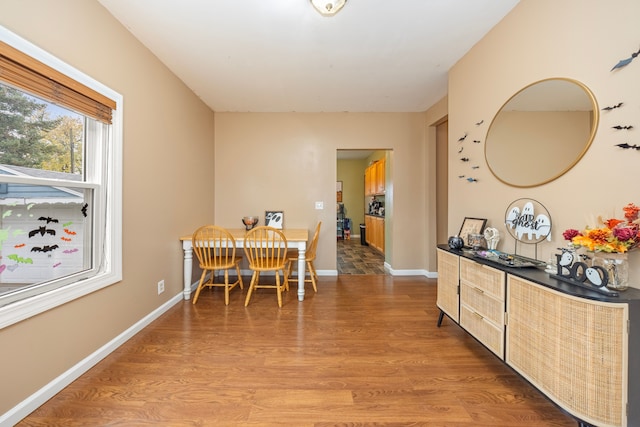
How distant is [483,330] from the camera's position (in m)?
1.73

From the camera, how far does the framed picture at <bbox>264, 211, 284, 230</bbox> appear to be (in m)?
3.89

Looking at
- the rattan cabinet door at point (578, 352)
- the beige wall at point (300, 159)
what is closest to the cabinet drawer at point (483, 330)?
the rattan cabinet door at point (578, 352)

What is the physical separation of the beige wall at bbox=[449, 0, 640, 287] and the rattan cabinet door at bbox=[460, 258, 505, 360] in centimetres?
35

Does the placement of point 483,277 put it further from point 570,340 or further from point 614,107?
point 614,107

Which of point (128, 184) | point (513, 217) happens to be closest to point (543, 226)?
point (513, 217)

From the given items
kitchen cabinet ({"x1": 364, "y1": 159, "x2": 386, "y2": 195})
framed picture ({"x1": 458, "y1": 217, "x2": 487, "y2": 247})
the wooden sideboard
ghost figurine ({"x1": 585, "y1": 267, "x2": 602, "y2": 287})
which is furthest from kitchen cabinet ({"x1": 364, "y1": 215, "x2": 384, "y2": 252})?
ghost figurine ({"x1": 585, "y1": 267, "x2": 602, "y2": 287})

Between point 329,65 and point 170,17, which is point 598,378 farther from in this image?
point 170,17

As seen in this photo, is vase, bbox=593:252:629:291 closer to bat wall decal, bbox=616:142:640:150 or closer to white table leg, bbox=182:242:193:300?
bat wall decal, bbox=616:142:640:150

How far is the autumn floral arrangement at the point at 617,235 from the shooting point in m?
1.12

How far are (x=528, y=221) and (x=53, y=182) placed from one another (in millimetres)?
3012

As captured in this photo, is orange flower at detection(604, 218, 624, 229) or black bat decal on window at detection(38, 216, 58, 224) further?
black bat decal on window at detection(38, 216, 58, 224)

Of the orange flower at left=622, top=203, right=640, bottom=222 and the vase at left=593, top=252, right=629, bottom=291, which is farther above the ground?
the orange flower at left=622, top=203, right=640, bottom=222

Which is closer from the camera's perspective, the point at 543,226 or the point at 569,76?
the point at 569,76

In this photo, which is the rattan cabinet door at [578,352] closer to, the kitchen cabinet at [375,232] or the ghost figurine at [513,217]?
the ghost figurine at [513,217]
